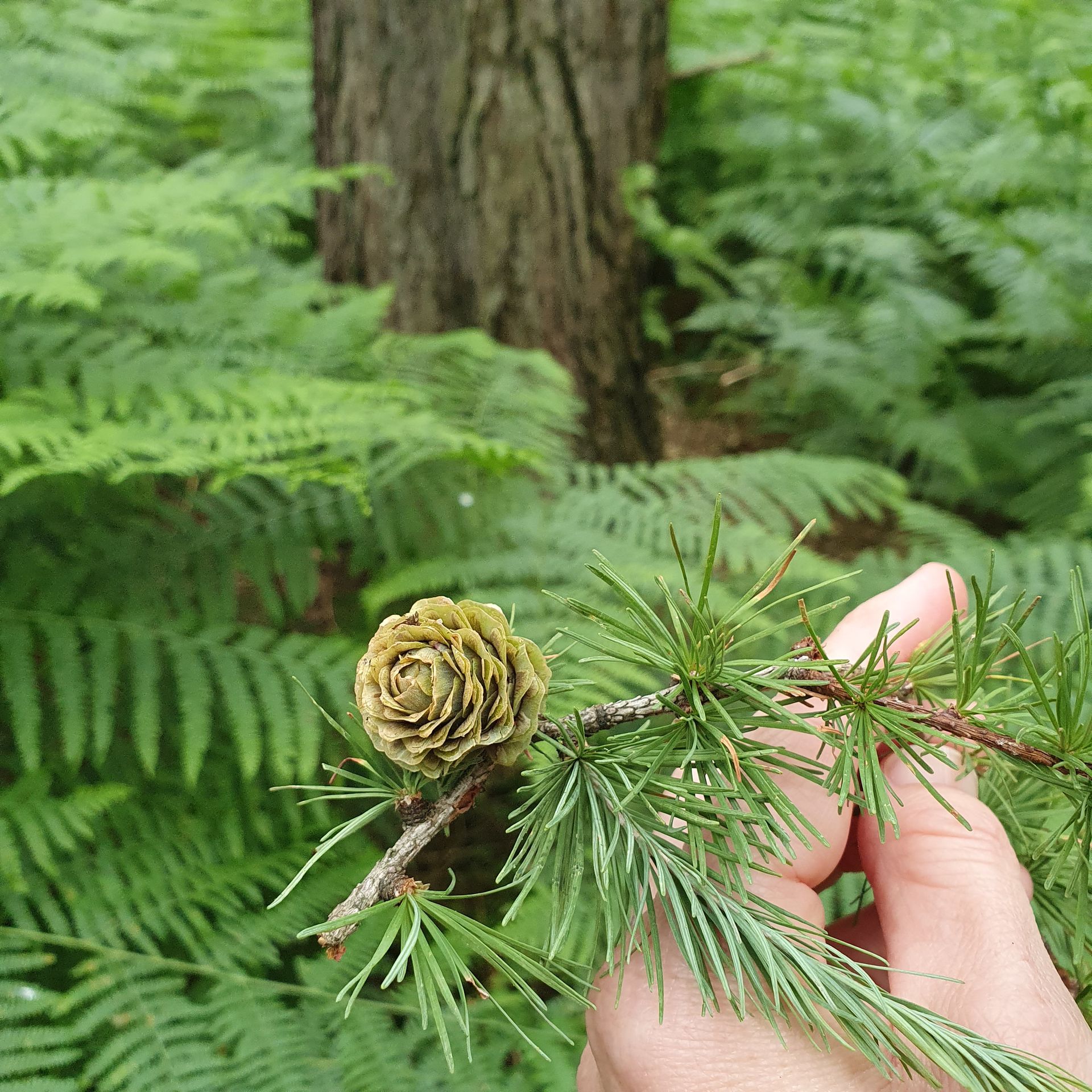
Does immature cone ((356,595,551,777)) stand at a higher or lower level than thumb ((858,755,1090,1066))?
higher

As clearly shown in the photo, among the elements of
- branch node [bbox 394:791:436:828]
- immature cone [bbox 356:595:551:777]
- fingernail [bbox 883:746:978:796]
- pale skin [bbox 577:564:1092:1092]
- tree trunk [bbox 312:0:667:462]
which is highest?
tree trunk [bbox 312:0:667:462]

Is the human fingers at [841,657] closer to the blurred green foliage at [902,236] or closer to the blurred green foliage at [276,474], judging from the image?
the blurred green foliage at [276,474]

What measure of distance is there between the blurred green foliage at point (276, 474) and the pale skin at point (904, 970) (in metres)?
0.65

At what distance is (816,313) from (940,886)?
274 centimetres

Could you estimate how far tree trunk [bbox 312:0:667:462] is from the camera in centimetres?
226

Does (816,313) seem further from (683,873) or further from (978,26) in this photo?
(683,873)

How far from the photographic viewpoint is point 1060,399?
2.62m

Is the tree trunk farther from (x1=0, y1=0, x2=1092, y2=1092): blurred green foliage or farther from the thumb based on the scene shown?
the thumb

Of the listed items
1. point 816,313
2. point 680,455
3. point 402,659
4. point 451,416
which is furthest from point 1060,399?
point 402,659

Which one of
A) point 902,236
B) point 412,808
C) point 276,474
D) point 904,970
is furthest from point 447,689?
point 902,236

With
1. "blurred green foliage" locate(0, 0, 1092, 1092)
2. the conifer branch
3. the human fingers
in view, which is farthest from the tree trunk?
the conifer branch

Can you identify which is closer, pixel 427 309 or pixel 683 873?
pixel 683 873

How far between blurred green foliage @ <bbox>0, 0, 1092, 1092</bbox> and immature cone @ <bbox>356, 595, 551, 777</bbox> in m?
0.86

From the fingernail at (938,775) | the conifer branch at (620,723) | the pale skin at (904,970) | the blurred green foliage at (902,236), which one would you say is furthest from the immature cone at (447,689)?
the blurred green foliage at (902,236)
